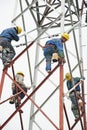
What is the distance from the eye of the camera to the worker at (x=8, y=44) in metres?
9.73

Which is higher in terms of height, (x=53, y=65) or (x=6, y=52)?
(x=6, y=52)

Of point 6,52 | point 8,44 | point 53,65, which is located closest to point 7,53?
point 6,52

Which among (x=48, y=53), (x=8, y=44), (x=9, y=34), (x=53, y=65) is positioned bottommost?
(x=53, y=65)

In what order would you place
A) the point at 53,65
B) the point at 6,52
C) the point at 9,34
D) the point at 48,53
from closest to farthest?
the point at 48,53, the point at 6,52, the point at 9,34, the point at 53,65

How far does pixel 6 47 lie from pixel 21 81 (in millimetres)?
1984

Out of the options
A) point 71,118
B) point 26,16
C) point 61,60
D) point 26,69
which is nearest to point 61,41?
point 61,60

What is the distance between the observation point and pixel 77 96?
36.3 ft

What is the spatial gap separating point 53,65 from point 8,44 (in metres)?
5.81

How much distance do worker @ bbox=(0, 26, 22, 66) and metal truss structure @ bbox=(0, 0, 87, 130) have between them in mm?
216

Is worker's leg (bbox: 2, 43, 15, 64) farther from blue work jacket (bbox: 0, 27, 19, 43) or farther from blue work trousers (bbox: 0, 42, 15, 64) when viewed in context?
blue work jacket (bbox: 0, 27, 19, 43)

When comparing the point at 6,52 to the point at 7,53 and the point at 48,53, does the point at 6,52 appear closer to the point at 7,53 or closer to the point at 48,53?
the point at 7,53

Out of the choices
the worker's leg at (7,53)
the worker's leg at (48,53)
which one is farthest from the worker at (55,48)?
the worker's leg at (7,53)

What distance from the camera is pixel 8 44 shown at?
9859mm

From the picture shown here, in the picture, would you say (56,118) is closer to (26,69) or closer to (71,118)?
(71,118)
